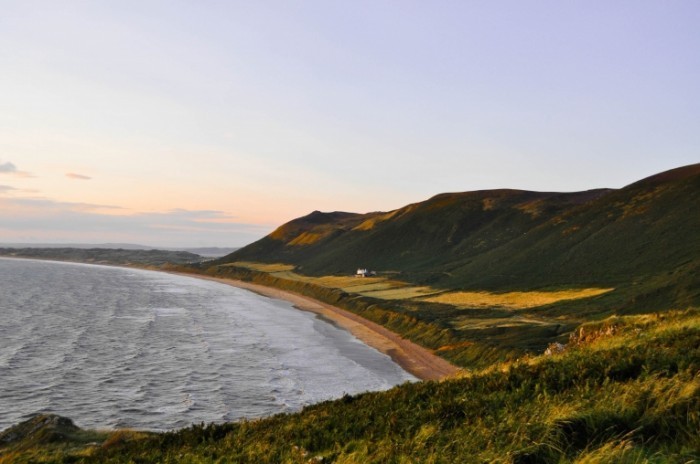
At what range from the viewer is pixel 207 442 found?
55.8 feet

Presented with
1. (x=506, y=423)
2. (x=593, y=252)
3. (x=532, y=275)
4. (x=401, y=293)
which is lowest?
(x=401, y=293)

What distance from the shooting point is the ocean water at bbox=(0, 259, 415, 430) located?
124 feet

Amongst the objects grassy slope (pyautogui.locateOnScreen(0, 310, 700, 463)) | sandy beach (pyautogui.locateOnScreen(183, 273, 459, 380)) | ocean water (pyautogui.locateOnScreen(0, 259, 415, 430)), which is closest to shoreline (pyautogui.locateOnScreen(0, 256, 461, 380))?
sandy beach (pyautogui.locateOnScreen(183, 273, 459, 380))

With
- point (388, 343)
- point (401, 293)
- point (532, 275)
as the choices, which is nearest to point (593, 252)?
point (532, 275)

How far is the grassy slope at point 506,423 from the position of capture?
1111 centimetres

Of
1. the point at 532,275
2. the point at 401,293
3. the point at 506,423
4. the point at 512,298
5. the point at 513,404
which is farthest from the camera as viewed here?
the point at 401,293

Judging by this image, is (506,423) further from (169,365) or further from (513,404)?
(169,365)

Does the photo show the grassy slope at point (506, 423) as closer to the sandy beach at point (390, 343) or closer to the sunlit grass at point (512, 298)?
the sandy beach at point (390, 343)

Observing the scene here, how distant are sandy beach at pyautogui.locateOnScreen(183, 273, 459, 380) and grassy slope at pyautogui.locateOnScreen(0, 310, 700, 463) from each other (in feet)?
71.2

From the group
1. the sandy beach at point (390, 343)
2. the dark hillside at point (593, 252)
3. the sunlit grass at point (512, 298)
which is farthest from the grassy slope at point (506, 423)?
the sunlit grass at point (512, 298)

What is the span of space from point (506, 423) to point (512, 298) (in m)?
86.9

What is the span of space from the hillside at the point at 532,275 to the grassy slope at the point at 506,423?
34.2m

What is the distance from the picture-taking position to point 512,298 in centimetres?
9569

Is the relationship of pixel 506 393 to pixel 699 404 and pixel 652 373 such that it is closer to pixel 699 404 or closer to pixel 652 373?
pixel 652 373
